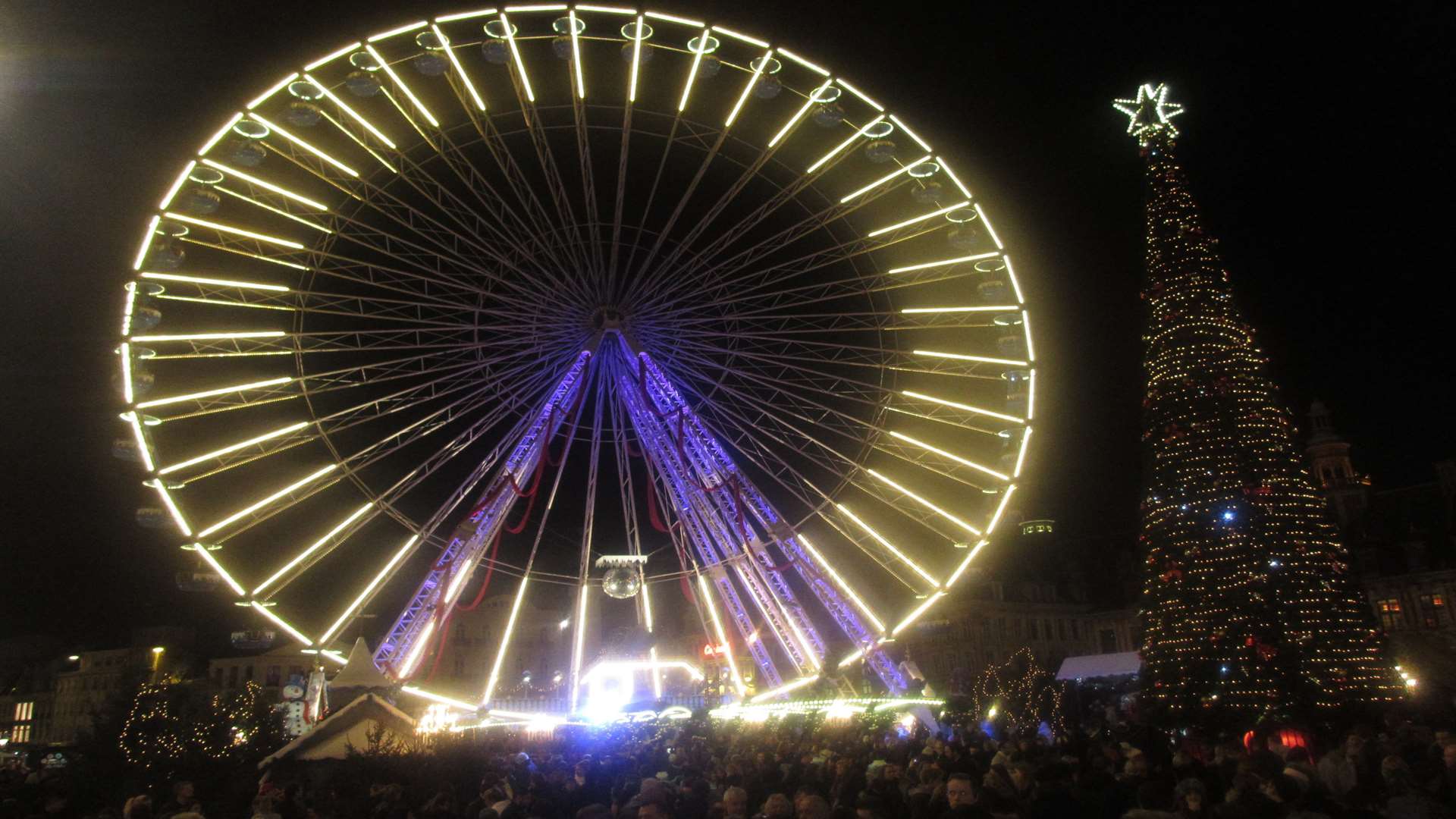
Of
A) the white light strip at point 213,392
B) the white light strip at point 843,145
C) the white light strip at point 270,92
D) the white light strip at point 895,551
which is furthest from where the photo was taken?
the white light strip at point 895,551

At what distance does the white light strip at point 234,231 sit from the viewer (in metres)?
20.1

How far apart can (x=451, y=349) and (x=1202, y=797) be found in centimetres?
1918

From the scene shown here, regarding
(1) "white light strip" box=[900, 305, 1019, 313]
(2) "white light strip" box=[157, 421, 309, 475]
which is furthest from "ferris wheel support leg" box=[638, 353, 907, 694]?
(2) "white light strip" box=[157, 421, 309, 475]

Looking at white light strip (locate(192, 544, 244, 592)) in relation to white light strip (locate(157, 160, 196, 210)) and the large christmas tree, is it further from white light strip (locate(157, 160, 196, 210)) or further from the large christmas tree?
the large christmas tree

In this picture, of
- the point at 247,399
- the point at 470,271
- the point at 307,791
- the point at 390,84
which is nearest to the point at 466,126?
the point at 390,84

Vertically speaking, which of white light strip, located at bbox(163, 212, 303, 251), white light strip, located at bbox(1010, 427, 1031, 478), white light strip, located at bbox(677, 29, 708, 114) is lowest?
white light strip, located at bbox(1010, 427, 1031, 478)

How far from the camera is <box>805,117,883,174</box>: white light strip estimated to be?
21.7 meters

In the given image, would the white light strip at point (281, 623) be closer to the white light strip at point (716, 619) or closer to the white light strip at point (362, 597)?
the white light strip at point (362, 597)

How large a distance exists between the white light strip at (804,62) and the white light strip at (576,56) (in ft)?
13.3

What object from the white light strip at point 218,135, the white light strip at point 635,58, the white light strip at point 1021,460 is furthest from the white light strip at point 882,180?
the white light strip at point 218,135

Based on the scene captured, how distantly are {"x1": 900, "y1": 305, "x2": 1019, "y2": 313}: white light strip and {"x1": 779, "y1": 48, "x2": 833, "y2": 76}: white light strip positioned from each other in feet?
18.9

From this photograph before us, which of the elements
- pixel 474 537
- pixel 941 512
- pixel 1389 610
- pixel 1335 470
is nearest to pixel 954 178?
pixel 941 512

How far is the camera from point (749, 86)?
2066 centimetres

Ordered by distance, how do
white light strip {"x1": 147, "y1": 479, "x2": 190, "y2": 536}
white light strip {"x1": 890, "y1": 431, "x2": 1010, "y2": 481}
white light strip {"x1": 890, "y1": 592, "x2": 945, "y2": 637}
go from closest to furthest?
1. white light strip {"x1": 147, "y1": 479, "x2": 190, "y2": 536}
2. white light strip {"x1": 890, "y1": 431, "x2": 1010, "y2": 481}
3. white light strip {"x1": 890, "y1": 592, "x2": 945, "y2": 637}
